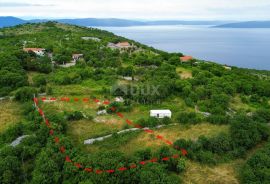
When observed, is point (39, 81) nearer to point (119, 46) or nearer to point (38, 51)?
point (38, 51)

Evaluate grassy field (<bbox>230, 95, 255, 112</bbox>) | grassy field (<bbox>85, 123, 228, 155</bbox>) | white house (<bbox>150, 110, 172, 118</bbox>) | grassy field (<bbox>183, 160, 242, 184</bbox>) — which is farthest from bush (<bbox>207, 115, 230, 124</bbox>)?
grassy field (<bbox>183, 160, 242, 184</bbox>)

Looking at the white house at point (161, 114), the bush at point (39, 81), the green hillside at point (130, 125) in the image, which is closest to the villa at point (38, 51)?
the green hillside at point (130, 125)

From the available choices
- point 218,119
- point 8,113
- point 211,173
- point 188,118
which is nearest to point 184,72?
point 188,118

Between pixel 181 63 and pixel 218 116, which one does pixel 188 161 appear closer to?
pixel 218 116

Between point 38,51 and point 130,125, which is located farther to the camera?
point 38,51

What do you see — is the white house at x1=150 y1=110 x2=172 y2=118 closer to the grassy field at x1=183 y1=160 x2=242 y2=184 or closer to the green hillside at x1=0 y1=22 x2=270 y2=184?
the green hillside at x1=0 y1=22 x2=270 y2=184
